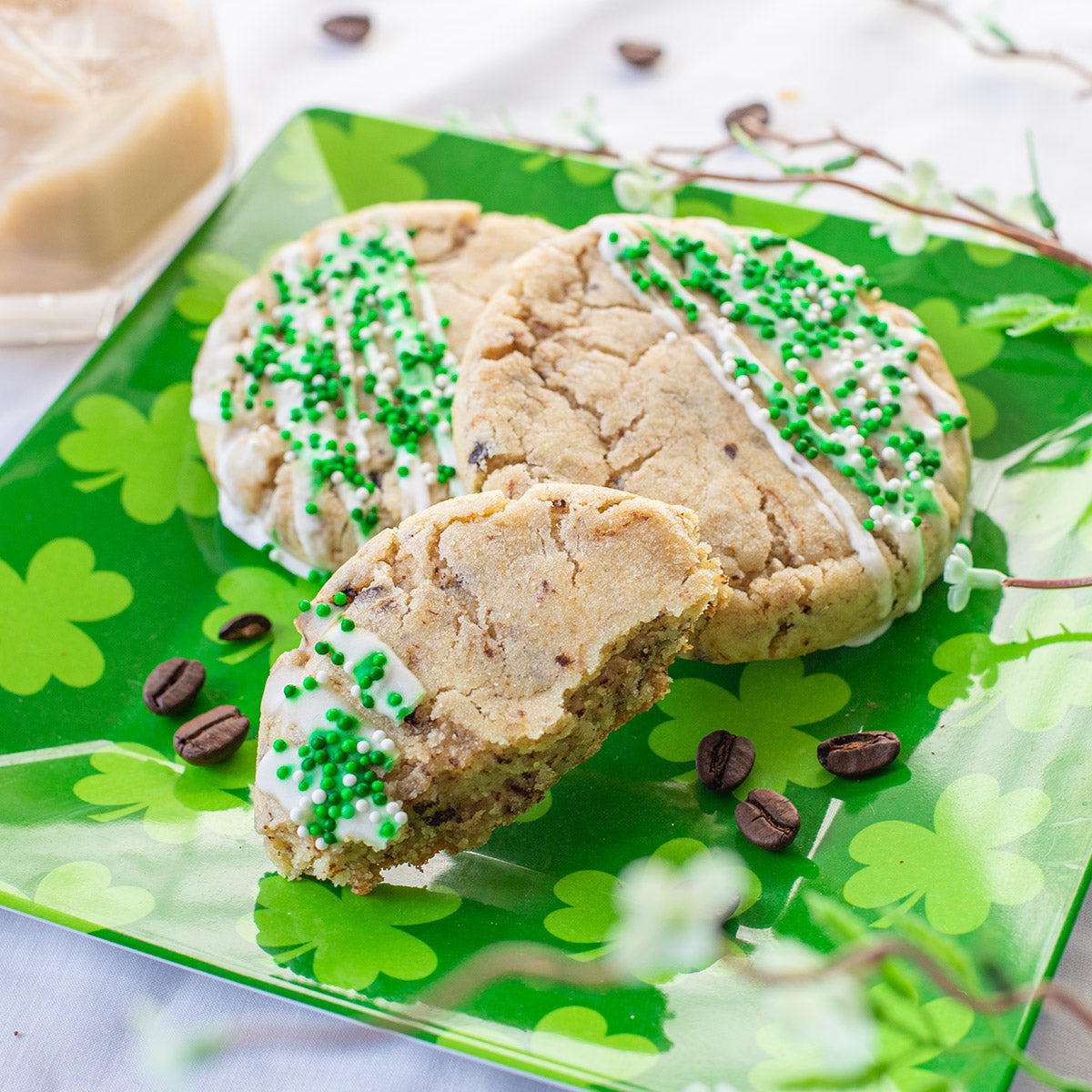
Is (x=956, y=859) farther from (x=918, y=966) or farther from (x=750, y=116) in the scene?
(x=750, y=116)

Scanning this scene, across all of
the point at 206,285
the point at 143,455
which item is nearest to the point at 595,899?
the point at 143,455

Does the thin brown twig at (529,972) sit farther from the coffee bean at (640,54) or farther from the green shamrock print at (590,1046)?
the coffee bean at (640,54)

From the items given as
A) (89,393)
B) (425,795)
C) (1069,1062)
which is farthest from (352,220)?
(1069,1062)

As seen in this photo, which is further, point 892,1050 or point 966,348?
point 966,348

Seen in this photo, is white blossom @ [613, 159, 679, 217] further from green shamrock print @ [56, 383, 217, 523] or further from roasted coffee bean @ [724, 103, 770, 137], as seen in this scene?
green shamrock print @ [56, 383, 217, 523]

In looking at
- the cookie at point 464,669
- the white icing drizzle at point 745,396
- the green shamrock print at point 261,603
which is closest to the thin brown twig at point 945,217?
the white icing drizzle at point 745,396
